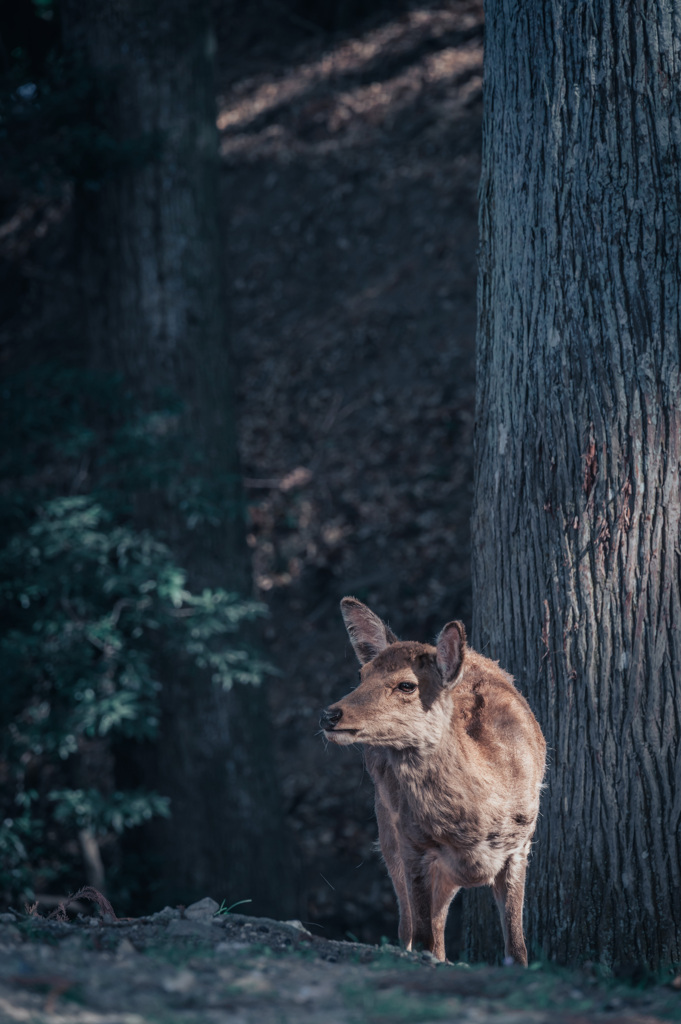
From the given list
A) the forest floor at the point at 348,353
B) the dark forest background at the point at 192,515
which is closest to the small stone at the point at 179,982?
the dark forest background at the point at 192,515

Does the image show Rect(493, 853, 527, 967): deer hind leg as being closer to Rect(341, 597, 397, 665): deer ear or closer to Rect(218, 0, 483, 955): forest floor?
Rect(341, 597, 397, 665): deer ear

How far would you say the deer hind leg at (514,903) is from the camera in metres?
3.74

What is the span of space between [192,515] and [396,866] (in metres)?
3.92

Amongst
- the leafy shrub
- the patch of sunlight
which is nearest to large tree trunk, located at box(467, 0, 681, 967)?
the leafy shrub

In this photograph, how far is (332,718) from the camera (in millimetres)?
3268

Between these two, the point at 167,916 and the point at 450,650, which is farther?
the point at 167,916

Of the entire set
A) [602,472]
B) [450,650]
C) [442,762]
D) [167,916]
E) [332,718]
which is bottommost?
[167,916]

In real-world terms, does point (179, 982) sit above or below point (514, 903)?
above

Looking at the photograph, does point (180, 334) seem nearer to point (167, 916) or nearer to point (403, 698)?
point (167, 916)

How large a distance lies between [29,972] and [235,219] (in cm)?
1284

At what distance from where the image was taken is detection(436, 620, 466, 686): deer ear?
3.40 meters

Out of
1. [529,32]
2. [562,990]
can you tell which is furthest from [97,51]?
[562,990]

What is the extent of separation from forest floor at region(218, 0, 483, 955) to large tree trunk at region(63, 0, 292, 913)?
893 millimetres

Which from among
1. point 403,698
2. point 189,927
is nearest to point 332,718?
point 403,698
